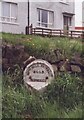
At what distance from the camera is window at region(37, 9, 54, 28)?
848 centimetres

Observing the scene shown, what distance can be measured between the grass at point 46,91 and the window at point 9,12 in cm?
53

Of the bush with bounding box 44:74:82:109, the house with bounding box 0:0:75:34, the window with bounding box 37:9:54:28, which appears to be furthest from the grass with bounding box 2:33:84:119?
the window with bounding box 37:9:54:28

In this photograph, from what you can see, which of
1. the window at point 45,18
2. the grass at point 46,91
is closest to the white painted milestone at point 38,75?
the grass at point 46,91

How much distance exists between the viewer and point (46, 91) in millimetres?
7023

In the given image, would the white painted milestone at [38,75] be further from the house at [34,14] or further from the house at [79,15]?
the house at [79,15]

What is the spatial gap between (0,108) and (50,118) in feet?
2.90

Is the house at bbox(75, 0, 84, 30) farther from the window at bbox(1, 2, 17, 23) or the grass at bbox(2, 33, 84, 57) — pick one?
the window at bbox(1, 2, 17, 23)

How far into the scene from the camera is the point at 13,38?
728 centimetres

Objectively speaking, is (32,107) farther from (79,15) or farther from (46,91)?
(79,15)

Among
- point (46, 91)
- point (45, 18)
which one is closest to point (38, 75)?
point (46, 91)

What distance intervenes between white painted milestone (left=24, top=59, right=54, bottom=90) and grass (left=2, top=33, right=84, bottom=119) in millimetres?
100

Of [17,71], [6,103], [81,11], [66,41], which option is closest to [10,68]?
[17,71]

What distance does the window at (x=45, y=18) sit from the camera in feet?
27.8

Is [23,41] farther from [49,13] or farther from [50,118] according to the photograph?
[49,13]
